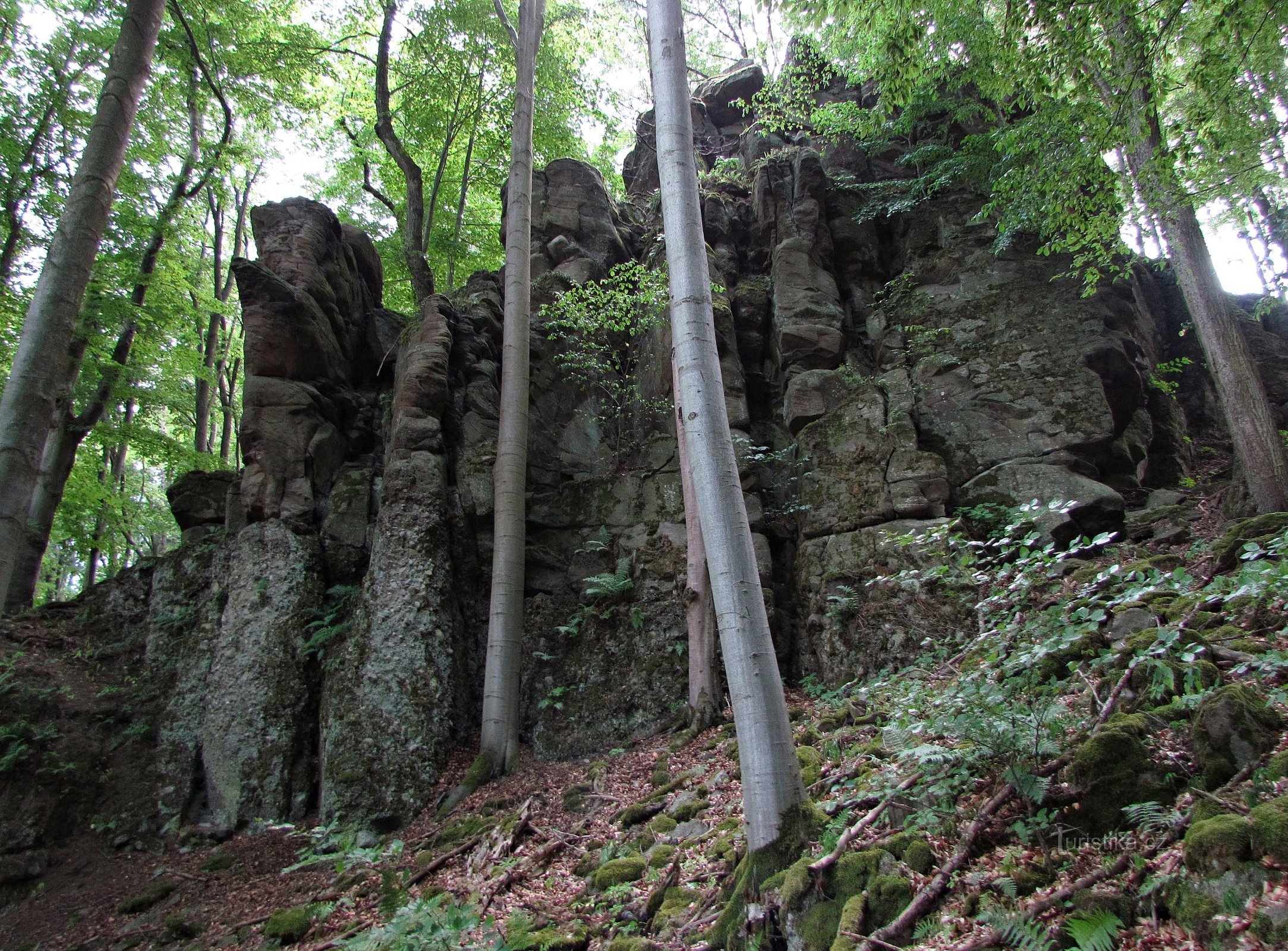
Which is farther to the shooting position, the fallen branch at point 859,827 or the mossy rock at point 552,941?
the mossy rock at point 552,941

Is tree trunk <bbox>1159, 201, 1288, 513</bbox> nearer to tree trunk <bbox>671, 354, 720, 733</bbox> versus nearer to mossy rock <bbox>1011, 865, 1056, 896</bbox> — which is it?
tree trunk <bbox>671, 354, 720, 733</bbox>

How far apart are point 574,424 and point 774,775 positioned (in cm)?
911

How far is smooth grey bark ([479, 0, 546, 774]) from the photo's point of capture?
866 cm

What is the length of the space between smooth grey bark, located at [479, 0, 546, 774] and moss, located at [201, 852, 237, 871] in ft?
9.98

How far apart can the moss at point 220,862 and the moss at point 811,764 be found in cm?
689

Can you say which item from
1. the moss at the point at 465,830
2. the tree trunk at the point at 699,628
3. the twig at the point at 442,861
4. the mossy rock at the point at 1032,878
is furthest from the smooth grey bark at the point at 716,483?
the moss at the point at 465,830

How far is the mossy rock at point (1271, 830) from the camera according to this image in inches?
91.8

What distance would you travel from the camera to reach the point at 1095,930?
2.42m

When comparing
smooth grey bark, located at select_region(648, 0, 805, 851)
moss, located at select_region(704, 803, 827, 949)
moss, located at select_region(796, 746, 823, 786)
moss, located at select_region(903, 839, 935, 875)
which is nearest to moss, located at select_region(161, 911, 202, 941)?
moss, located at select_region(704, 803, 827, 949)

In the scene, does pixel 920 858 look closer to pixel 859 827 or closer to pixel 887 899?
pixel 887 899

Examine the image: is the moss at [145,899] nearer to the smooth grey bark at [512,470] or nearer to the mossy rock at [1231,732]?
the smooth grey bark at [512,470]

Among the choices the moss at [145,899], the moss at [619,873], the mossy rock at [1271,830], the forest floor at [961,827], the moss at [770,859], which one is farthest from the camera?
the moss at [145,899]

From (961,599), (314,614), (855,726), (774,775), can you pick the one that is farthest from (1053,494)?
(314,614)

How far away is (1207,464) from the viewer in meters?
11.0
